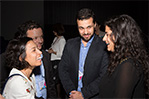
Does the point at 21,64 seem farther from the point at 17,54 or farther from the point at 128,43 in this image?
the point at 128,43

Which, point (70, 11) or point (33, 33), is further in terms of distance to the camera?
point (70, 11)

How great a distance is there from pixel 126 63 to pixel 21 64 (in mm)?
890

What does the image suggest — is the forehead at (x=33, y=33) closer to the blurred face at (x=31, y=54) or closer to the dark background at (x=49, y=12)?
the blurred face at (x=31, y=54)

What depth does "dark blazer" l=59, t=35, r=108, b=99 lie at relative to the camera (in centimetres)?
190

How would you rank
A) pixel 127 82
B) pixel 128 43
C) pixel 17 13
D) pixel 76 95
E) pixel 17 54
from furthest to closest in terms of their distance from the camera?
pixel 17 13, pixel 76 95, pixel 17 54, pixel 128 43, pixel 127 82

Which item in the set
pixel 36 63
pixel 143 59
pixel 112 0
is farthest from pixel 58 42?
pixel 112 0

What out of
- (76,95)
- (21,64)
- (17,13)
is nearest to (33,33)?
(21,64)

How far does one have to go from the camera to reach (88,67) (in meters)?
1.92

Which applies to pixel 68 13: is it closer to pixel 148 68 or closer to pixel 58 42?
pixel 58 42

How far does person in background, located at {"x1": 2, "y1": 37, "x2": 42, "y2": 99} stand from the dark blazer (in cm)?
50

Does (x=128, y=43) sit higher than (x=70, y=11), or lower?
lower

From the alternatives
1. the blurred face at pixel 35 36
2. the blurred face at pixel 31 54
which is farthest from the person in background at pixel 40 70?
the blurred face at pixel 31 54

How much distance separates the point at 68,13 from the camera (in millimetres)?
6832

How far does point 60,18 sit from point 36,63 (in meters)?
5.42
